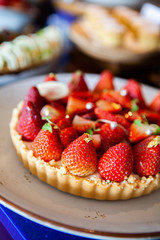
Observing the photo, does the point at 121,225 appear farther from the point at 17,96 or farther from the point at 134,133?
the point at 17,96

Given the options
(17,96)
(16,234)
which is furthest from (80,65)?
(16,234)

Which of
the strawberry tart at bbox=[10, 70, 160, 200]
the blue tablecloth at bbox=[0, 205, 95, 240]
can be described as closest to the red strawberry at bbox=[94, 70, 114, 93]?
the strawberry tart at bbox=[10, 70, 160, 200]

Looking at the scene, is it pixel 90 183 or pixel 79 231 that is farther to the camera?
pixel 90 183

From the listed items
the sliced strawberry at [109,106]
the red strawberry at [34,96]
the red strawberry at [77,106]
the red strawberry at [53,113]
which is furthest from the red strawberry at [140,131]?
the red strawberry at [34,96]

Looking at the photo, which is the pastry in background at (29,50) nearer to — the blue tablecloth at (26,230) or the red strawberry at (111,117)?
the red strawberry at (111,117)

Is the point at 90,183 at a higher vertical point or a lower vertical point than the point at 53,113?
lower

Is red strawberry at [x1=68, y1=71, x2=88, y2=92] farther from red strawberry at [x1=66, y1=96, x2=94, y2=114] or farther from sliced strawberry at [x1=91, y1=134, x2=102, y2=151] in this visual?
sliced strawberry at [x1=91, y1=134, x2=102, y2=151]

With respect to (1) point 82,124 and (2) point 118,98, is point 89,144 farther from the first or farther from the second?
(2) point 118,98

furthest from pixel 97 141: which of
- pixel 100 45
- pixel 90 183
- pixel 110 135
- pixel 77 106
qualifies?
pixel 100 45
